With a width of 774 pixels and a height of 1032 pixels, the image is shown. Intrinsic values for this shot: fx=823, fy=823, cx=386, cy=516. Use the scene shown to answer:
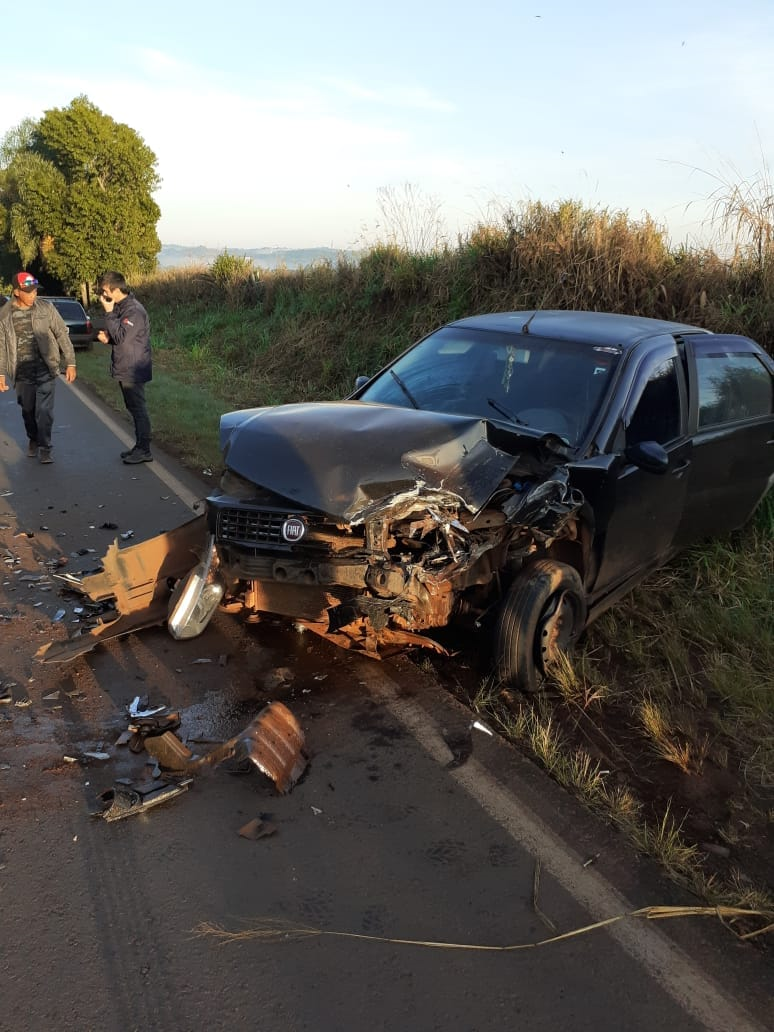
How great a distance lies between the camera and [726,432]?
5.39 meters

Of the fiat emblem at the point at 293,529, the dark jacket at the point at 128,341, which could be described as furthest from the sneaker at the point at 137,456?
the fiat emblem at the point at 293,529

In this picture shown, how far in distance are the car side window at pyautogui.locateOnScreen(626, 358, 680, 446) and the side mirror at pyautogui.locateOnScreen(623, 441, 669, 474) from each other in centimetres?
22

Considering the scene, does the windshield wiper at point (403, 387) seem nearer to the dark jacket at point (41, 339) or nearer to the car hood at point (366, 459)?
the car hood at point (366, 459)

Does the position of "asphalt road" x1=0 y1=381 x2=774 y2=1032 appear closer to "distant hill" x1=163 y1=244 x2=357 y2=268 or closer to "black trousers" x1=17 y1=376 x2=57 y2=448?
"black trousers" x1=17 y1=376 x2=57 y2=448

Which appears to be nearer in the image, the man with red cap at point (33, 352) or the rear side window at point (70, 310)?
the man with red cap at point (33, 352)

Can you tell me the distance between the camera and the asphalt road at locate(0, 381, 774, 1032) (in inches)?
90.6

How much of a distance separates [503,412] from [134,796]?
2.80 meters

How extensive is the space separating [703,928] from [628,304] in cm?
Result: 848

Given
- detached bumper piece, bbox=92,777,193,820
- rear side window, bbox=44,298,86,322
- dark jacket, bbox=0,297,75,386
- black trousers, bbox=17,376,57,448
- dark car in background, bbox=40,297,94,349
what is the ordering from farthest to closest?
1. rear side window, bbox=44,298,86,322
2. dark car in background, bbox=40,297,94,349
3. black trousers, bbox=17,376,57,448
4. dark jacket, bbox=0,297,75,386
5. detached bumper piece, bbox=92,777,193,820

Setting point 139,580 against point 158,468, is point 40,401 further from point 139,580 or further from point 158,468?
point 139,580

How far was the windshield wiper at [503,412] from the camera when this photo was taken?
462 centimetres

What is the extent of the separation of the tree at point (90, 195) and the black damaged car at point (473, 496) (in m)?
40.3

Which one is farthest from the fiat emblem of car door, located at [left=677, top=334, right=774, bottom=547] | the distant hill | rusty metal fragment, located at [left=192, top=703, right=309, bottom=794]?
the distant hill

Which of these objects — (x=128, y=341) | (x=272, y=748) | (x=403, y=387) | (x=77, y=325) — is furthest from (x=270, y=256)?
(x=272, y=748)
